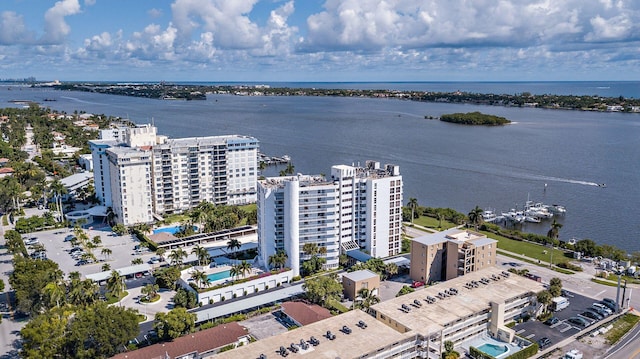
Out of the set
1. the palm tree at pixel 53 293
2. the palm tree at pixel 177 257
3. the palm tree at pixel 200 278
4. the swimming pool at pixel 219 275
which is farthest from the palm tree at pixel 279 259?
the palm tree at pixel 53 293

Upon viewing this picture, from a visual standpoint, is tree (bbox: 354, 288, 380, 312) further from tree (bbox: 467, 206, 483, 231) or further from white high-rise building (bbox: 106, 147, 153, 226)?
white high-rise building (bbox: 106, 147, 153, 226)

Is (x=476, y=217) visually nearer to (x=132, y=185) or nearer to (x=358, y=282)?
(x=358, y=282)

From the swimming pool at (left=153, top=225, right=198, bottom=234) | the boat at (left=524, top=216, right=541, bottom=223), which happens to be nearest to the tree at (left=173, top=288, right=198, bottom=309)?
the swimming pool at (left=153, top=225, right=198, bottom=234)

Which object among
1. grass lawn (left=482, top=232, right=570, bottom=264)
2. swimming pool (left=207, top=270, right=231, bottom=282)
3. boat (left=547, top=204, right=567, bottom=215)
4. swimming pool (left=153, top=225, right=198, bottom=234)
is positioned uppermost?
boat (left=547, top=204, right=567, bottom=215)

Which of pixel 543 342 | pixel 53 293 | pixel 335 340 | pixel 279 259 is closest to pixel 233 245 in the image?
pixel 279 259

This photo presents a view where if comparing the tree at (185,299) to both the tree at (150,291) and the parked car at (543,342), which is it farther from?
the parked car at (543,342)
